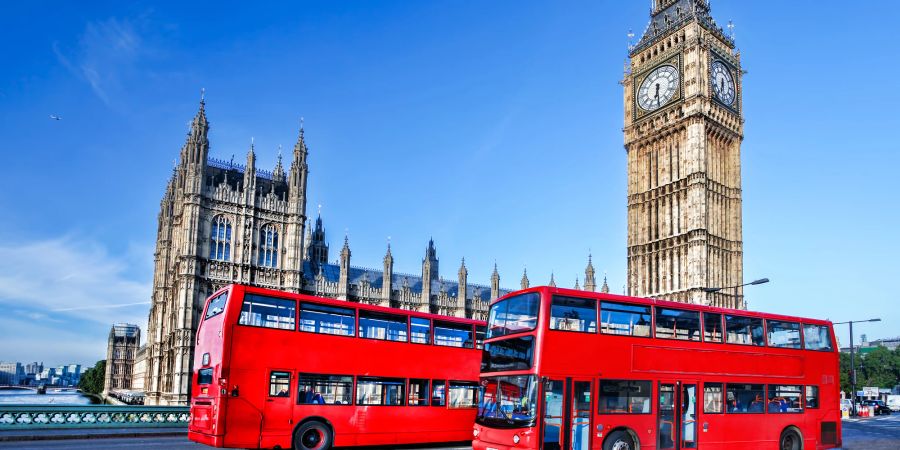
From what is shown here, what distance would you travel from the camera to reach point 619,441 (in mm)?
A: 17969

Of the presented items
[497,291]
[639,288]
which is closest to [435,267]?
[497,291]

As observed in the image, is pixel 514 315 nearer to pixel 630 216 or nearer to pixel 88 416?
pixel 88 416

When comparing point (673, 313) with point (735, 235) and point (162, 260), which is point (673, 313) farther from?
point (162, 260)

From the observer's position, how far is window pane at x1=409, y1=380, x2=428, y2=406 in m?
21.4

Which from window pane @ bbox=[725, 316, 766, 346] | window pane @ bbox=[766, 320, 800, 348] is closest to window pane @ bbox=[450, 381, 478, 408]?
window pane @ bbox=[725, 316, 766, 346]

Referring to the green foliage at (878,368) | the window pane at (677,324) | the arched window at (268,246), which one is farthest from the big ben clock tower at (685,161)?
the green foliage at (878,368)

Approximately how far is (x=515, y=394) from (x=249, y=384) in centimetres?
701

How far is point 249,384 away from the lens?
18453 millimetres

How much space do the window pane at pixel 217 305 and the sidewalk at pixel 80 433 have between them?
959 centimetres

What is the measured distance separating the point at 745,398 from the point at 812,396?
11.0 ft

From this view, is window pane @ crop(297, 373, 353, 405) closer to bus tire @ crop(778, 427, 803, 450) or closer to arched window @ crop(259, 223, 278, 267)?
bus tire @ crop(778, 427, 803, 450)

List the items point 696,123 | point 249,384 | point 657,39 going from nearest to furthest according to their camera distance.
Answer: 1. point 249,384
2. point 696,123
3. point 657,39

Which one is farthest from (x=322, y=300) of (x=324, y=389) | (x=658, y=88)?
(x=658, y=88)

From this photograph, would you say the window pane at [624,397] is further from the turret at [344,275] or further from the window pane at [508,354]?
the turret at [344,275]
